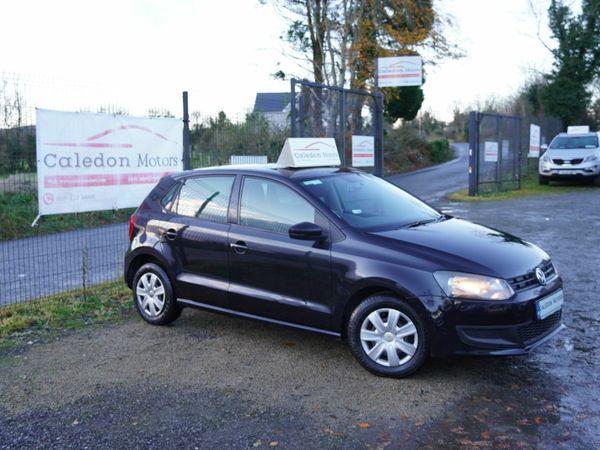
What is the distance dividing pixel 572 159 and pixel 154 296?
1847 cm

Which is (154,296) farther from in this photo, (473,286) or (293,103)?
(293,103)

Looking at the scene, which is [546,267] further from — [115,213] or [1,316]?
[115,213]

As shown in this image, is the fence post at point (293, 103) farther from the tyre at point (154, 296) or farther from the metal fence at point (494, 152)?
the metal fence at point (494, 152)

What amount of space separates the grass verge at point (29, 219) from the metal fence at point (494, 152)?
34.2 feet

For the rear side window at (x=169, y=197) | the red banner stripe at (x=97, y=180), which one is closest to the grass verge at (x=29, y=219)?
the red banner stripe at (x=97, y=180)

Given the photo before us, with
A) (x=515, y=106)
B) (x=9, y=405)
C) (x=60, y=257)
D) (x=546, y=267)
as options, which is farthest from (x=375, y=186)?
(x=515, y=106)

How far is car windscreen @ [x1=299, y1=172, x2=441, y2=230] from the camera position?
5.31 metres

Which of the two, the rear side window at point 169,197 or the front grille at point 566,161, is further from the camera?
the front grille at point 566,161

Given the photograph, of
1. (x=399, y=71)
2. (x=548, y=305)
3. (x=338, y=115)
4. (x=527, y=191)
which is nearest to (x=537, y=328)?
(x=548, y=305)

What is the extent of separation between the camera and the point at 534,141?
23.0 m

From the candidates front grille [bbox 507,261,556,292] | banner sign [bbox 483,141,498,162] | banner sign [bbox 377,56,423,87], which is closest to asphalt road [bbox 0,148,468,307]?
front grille [bbox 507,261,556,292]

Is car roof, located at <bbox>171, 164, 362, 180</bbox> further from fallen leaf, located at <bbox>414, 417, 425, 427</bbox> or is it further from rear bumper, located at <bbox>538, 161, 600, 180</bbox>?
rear bumper, located at <bbox>538, 161, 600, 180</bbox>

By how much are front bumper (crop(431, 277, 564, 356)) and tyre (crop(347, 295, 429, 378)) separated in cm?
15

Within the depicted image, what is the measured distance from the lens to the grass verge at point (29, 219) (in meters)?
11.9
